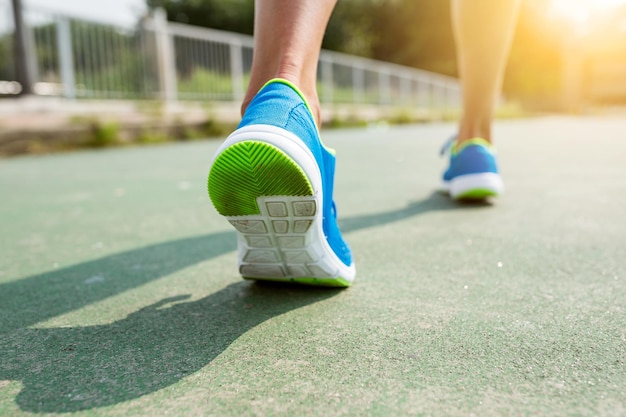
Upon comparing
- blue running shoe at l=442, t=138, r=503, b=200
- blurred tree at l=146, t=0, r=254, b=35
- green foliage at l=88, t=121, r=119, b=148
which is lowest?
green foliage at l=88, t=121, r=119, b=148

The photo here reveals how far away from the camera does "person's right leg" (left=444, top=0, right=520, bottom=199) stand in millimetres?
A: 1647

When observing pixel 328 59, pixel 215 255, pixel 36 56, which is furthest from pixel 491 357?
pixel 328 59

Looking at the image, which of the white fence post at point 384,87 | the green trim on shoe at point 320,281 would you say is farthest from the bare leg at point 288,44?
the white fence post at point 384,87

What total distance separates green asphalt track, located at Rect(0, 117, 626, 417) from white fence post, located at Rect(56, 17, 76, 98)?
515cm

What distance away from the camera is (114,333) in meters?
0.78

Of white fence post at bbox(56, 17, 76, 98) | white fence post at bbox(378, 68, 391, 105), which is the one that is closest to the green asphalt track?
white fence post at bbox(56, 17, 76, 98)

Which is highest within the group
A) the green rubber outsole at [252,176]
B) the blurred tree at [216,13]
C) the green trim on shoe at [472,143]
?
the blurred tree at [216,13]

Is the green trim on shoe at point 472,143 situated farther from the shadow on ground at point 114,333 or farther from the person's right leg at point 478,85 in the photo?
the shadow on ground at point 114,333

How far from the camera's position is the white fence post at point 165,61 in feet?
24.9

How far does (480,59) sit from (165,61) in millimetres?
6654

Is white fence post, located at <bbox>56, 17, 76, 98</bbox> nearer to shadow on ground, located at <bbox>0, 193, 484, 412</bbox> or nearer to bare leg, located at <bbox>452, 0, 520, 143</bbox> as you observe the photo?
bare leg, located at <bbox>452, 0, 520, 143</bbox>

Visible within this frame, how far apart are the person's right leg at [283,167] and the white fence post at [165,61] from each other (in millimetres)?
7133

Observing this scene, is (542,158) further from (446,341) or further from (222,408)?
(222,408)

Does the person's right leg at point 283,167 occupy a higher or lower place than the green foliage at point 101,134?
higher
